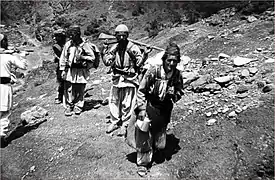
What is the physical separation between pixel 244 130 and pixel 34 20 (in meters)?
24.8

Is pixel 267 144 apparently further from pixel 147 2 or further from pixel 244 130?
pixel 147 2

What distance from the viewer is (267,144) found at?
4.47 metres

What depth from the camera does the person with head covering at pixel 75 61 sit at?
21.6 feet

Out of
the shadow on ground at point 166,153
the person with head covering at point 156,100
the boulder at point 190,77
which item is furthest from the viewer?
the boulder at point 190,77

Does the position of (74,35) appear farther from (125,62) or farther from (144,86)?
(144,86)

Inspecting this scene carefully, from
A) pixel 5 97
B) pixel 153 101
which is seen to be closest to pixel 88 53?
pixel 5 97

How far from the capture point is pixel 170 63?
4027mm

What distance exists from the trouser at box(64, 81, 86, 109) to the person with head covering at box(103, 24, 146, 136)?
1.12 metres

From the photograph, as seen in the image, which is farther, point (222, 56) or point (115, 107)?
point (222, 56)

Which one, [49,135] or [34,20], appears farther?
[34,20]

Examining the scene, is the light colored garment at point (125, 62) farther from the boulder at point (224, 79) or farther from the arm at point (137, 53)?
the boulder at point (224, 79)

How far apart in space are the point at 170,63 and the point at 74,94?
11.4 ft

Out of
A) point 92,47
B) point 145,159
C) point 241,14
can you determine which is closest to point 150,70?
point 145,159

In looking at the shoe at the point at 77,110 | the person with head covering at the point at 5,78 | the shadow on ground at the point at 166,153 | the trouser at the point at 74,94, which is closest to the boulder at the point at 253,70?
the shadow on ground at the point at 166,153
